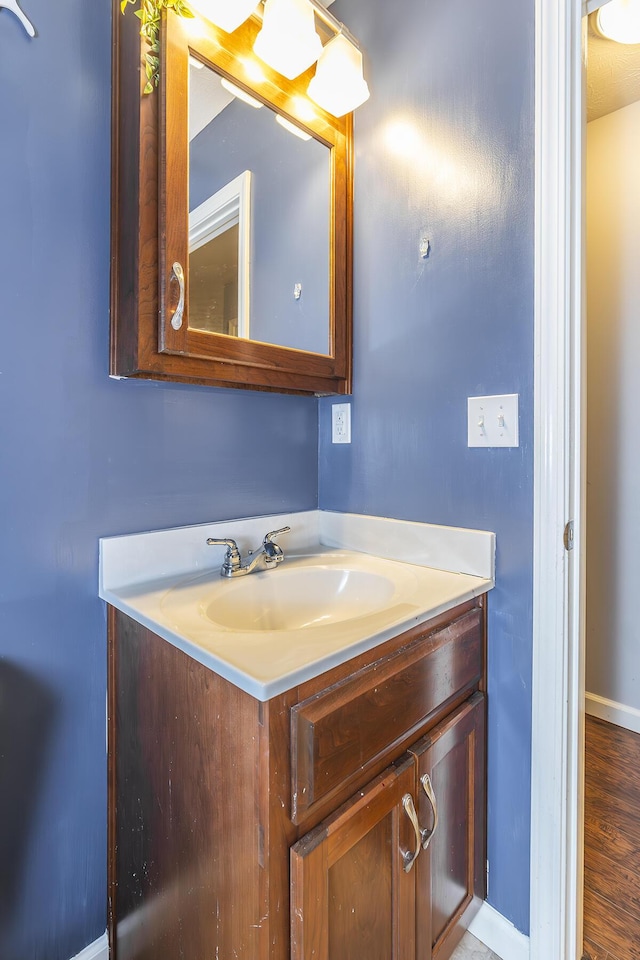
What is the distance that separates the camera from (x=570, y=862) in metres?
0.92

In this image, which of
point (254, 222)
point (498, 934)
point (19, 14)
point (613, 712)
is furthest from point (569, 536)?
point (613, 712)

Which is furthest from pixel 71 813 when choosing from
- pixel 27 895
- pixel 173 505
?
pixel 173 505

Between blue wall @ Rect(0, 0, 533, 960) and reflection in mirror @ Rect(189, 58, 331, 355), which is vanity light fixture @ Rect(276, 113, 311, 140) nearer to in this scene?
reflection in mirror @ Rect(189, 58, 331, 355)

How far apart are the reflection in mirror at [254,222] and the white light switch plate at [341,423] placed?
173 millimetres

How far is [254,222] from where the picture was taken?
1.09 metres

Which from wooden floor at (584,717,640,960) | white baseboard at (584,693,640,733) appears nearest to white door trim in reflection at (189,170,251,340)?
wooden floor at (584,717,640,960)

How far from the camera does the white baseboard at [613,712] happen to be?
1870 mm

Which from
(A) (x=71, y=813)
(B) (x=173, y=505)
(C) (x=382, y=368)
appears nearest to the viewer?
(A) (x=71, y=813)

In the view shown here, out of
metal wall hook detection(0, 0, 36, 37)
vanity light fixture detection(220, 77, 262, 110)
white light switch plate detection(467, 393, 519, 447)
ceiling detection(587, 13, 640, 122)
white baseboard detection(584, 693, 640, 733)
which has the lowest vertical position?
white baseboard detection(584, 693, 640, 733)

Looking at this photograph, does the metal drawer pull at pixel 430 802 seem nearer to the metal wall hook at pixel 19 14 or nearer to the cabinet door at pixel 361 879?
the cabinet door at pixel 361 879

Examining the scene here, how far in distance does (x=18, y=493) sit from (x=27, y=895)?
75 cm

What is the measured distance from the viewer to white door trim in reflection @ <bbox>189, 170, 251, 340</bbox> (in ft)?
3.15

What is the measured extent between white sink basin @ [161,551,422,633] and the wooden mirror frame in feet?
1.45

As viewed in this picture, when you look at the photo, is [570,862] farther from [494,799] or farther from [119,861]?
[119,861]
